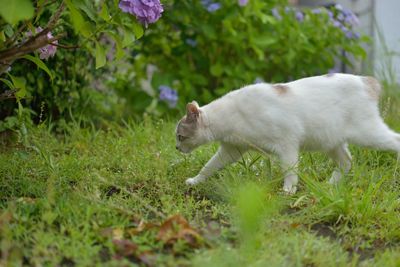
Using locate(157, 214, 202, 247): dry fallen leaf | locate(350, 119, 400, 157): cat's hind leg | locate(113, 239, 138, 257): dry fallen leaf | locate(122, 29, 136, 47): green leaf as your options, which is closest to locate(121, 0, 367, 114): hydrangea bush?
locate(350, 119, 400, 157): cat's hind leg

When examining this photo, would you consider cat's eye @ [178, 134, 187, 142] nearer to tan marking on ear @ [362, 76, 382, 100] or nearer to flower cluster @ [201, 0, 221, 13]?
tan marking on ear @ [362, 76, 382, 100]

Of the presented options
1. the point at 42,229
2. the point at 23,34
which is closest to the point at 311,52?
the point at 23,34

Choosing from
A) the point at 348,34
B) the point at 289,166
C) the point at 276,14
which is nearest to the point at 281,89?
the point at 289,166

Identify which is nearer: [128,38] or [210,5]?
[128,38]

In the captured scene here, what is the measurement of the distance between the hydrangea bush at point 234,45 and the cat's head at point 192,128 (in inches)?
81.6

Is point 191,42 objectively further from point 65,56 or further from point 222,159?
point 222,159

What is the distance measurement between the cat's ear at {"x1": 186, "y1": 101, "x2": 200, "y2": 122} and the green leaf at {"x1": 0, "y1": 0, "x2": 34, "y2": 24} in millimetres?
1180

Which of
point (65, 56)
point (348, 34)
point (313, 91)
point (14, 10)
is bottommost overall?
point (348, 34)

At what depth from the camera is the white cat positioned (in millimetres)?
3182

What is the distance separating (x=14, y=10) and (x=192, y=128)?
1.30 m

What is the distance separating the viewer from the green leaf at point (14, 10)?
87.6 inches

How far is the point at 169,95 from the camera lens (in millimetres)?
5293

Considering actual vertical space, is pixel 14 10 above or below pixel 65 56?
above

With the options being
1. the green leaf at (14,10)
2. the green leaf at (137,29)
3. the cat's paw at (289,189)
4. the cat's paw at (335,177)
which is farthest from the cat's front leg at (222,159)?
the green leaf at (14,10)
